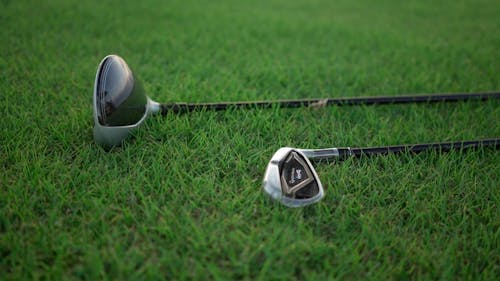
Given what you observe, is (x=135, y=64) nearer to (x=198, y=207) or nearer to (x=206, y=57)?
(x=206, y=57)

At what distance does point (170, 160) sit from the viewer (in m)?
1.91

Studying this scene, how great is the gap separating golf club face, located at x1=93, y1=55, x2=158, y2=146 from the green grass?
87mm

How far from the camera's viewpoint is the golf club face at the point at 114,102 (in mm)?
1837

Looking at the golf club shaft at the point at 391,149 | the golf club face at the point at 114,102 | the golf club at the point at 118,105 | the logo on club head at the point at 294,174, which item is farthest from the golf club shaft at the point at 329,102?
the logo on club head at the point at 294,174

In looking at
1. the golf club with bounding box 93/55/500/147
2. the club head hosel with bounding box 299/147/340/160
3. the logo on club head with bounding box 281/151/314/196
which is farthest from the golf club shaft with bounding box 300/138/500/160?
the golf club with bounding box 93/55/500/147

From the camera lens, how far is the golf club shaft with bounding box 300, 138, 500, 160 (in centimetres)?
192

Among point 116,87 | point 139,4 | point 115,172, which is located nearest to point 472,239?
point 115,172

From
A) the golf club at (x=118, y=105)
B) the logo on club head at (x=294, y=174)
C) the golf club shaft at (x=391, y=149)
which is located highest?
the golf club at (x=118, y=105)

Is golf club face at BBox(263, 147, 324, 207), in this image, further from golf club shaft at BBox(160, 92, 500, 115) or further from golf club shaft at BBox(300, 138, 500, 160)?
golf club shaft at BBox(160, 92, 500, 115)

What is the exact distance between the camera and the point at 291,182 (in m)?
1.67

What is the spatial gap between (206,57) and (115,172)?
6.25 feet

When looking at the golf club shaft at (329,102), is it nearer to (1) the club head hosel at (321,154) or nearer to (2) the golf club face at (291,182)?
(1) the club head hosel at (321,154)

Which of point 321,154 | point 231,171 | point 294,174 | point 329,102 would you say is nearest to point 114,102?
point 231,171

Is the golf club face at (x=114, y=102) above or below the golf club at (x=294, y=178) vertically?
above
